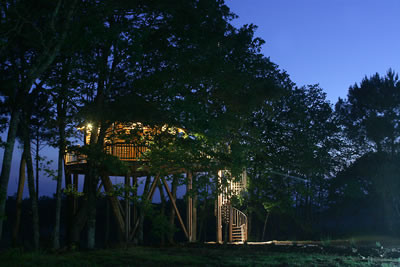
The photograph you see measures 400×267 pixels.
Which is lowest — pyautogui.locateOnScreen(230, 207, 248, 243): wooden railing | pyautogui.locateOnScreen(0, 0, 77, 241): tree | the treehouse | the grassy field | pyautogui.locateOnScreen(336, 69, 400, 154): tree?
the grassy field

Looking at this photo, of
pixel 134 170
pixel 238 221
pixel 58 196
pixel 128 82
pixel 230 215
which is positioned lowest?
pixel 238 221

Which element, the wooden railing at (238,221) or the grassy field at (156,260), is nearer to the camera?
the grassy field at (156,260)

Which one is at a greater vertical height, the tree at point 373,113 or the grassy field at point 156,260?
the tree at point 373,113

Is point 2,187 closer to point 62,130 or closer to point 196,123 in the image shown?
point 62,130


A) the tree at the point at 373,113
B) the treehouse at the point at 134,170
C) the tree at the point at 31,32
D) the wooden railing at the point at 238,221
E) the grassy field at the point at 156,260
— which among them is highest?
the tree at the point at 373,113

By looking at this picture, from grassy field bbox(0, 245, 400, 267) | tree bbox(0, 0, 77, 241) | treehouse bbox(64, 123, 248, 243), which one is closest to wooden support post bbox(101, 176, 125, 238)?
treehouse bbox(64, 123, 248, 243)

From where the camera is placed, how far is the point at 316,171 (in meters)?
24.7

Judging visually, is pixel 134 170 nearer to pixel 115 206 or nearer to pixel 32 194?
pixel 115 206

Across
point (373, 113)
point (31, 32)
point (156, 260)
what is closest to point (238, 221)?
point (156, 260)

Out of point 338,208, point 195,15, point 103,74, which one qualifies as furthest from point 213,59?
point 338,208

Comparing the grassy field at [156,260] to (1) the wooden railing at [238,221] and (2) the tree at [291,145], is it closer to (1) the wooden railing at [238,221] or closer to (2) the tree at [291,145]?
(1) the wooden railing at [238,221]

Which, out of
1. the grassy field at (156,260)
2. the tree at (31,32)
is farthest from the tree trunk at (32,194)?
the grassy field at (156,260)

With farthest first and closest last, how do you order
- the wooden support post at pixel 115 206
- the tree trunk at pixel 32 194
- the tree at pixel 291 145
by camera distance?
1. the tree at pixel 291 145
2. the wooden support post at pixel 115 206
3. the tree trunk at pixel 32 194

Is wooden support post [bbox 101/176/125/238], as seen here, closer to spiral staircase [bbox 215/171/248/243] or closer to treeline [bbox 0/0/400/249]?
treeline [bbox 0/0/400/249]
